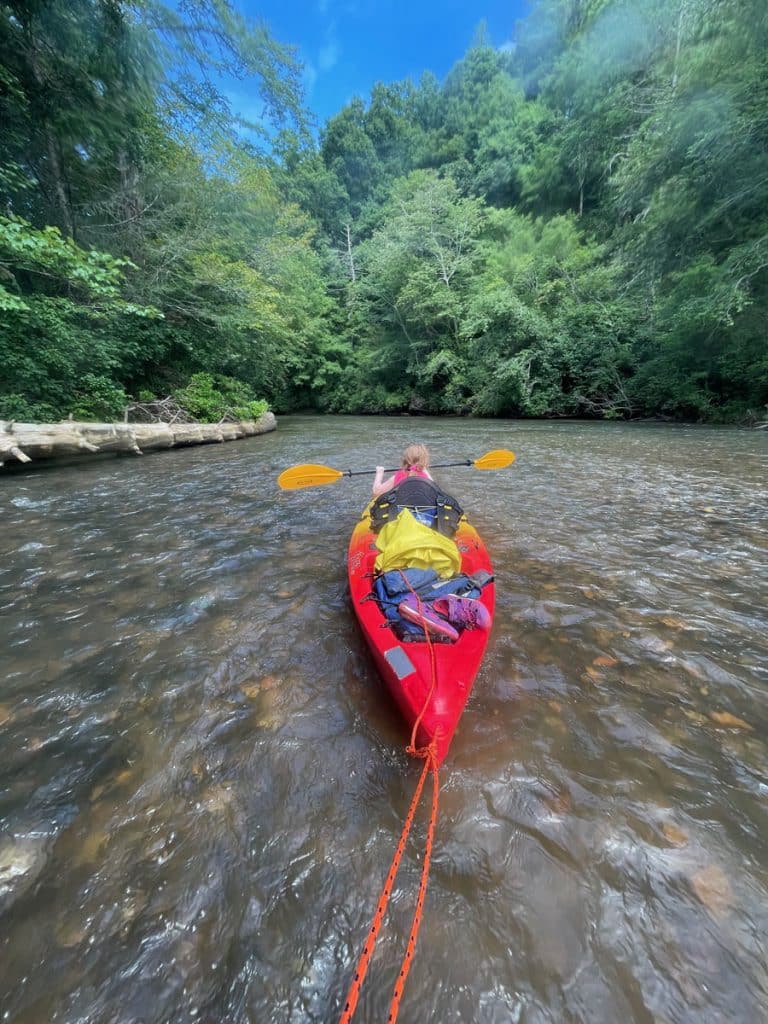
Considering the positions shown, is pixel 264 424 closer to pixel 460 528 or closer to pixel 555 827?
pixel 460 528

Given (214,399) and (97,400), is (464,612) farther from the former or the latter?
(214,399)

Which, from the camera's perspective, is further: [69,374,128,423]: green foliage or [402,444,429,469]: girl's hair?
[69,374,128,423]: green foliage

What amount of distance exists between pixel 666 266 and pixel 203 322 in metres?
13.2

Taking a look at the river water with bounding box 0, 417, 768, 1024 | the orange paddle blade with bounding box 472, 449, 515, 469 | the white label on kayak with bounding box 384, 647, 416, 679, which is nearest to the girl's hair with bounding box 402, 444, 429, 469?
the river water with bounding box 0, 417, 768, 1024

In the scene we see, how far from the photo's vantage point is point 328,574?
11.3ft

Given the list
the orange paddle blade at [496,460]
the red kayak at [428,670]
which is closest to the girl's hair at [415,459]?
the red kayak at [428,670]

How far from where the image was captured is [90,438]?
740cm

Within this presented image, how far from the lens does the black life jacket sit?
3.18 m

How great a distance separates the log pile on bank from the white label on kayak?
7.00 metres

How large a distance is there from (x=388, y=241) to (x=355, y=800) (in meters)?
25.1

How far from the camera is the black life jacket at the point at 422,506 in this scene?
3.18 m

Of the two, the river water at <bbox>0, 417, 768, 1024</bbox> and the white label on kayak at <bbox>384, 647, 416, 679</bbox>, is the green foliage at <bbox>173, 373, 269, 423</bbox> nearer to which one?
the river water at <bbox>0, 417, 768, 1024</bbox>

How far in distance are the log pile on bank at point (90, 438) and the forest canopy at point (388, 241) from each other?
2.68 ft

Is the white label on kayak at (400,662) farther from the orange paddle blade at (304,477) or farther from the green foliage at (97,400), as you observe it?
the green foliage at (97,400)
